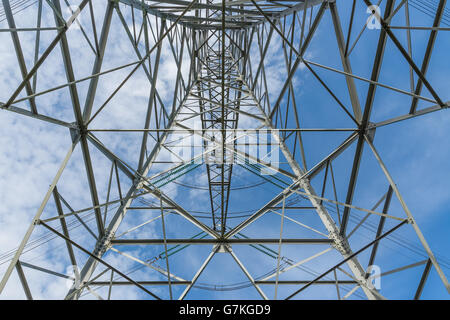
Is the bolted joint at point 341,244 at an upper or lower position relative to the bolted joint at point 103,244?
lower

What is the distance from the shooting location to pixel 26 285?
222 inches

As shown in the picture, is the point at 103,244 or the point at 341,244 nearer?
the point at 103,244

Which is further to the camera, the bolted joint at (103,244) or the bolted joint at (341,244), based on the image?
the bolted joint at (341,244)

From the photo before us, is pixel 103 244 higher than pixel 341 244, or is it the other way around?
pixel 103 244

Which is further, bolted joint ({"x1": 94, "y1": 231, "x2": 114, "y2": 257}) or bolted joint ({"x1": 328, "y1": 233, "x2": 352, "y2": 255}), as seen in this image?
bolted joint ({"x1": 328, "y1": 233, "x2": 352, "y2": 255})

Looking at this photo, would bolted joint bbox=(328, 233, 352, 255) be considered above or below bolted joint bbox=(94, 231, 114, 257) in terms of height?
below

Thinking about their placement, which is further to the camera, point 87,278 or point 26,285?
point 87,278

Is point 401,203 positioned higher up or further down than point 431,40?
further down
